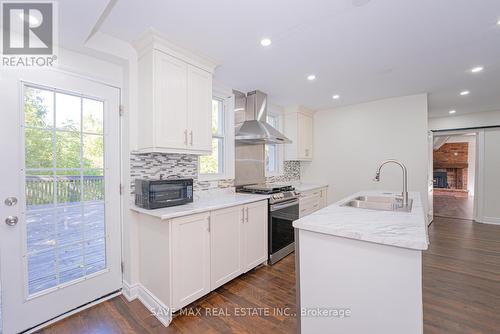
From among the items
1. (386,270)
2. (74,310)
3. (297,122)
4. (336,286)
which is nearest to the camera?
(386,270)

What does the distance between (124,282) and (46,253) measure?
2.41ft

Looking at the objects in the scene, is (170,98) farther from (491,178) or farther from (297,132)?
(491,178)

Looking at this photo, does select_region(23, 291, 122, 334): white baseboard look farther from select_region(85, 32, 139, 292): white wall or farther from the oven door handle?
the oven door handle

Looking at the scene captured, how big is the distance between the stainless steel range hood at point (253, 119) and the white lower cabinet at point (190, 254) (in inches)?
46.3

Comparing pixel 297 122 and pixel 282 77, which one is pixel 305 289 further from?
pixel 297 122

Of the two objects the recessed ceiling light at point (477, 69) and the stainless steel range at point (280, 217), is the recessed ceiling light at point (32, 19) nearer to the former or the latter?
the stainless steel range at point (280, 217)

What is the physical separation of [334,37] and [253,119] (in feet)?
5.52

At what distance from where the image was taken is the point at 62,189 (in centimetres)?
188

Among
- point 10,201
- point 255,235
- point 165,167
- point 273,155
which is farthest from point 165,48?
point 273,155

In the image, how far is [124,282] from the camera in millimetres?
2221

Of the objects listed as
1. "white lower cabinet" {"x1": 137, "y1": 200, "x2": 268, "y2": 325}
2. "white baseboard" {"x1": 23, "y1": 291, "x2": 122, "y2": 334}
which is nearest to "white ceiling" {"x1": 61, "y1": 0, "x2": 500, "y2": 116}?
"white lower cabinet" {"x1": 137, "y1": 200, "x2": 268, "y2": 325}

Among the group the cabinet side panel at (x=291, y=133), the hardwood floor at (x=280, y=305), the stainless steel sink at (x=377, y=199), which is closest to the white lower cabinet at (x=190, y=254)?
the hardwood floor at (x=280, y=305)

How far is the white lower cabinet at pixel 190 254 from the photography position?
1845mm

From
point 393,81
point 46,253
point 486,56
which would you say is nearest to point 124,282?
point 46,253
